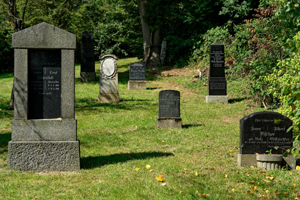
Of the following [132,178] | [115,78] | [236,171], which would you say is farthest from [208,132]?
[115,78]

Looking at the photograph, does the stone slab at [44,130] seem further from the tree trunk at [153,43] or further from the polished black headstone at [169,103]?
the tree trunk at [153,43]

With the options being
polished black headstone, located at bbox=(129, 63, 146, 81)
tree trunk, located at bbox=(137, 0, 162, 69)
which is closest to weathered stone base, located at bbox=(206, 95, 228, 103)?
polished black headstone, located at bbox=(129, 63, 146, 81)

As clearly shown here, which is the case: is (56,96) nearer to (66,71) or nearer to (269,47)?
(66,71)

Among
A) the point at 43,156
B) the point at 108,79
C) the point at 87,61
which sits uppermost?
the point at 87,61

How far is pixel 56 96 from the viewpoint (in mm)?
6289

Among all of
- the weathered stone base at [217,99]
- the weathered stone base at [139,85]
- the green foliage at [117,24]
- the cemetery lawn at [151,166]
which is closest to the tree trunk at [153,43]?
the green foliage at [117,24]

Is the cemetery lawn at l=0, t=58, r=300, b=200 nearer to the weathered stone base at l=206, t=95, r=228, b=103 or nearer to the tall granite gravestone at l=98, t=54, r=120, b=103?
the tall granite gravestone at l=98, t=54, r=120, b=103

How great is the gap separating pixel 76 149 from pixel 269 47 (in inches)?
385

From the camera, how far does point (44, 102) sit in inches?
248

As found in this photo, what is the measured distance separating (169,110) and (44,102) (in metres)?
4.55

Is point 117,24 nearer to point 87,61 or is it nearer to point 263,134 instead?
point 87,61

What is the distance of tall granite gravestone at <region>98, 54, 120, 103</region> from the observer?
48.4 ft

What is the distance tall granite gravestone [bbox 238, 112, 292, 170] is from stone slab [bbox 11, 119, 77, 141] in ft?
10.9

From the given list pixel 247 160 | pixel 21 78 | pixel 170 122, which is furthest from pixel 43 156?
pixel 170 122
